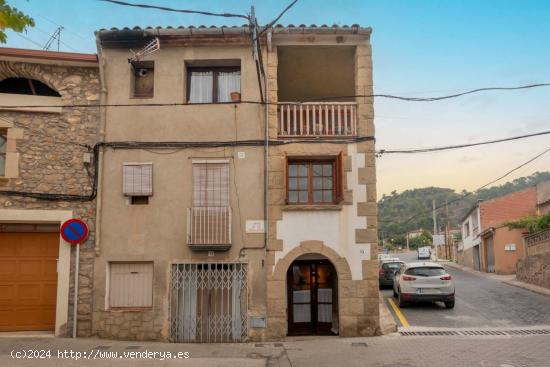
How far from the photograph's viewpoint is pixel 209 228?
1138 centimetres

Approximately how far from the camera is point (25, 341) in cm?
1079

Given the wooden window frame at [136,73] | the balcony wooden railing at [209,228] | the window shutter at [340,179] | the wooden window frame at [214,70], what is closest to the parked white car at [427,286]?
the window shutter at [340,179]

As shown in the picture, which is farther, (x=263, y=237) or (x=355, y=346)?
(x=263, y=237)

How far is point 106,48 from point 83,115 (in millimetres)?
1718

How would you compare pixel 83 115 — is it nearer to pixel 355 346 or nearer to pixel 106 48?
pixel 106 48

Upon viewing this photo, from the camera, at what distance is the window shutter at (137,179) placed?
11742 millimetres

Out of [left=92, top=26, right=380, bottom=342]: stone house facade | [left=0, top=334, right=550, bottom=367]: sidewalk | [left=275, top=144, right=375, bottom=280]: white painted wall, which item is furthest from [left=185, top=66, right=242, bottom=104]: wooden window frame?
[left=0, top=334, right=550, bottom=367]: sidewalk

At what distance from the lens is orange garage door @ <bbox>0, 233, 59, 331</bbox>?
11648mm

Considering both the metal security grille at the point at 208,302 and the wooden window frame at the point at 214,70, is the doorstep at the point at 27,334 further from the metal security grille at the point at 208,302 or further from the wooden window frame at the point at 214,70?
the wooden window frame at the point at 214,70

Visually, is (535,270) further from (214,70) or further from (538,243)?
(214,70)

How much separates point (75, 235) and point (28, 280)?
1714 mm

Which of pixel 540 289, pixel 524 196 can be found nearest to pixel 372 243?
pixel 540 289

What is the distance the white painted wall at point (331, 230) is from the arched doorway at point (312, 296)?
67cm

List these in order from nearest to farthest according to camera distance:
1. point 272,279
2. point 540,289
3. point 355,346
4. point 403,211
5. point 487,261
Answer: point 355,346 < point 272,279 < point 540,289 < point 487,261 < point 403,211
